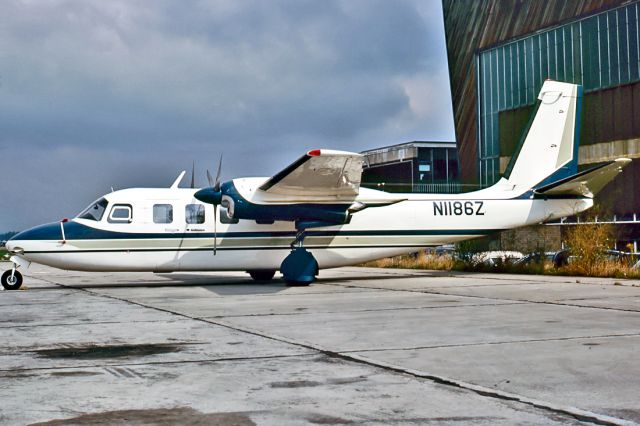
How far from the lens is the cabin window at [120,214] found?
68.8 feet

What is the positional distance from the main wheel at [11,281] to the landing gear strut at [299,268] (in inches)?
293

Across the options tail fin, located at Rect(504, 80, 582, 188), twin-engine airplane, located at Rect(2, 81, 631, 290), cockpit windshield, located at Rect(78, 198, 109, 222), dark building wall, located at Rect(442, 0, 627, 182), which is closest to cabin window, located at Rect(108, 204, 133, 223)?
twin-engine airplane, located at Rect(2, 81, 631, 290)

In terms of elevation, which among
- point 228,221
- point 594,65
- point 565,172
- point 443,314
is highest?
point 594,65

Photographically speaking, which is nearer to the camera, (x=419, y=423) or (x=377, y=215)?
(x=419, y=423)

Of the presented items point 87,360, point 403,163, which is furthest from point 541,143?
Answer: point 403,163

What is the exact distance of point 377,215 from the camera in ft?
73.5

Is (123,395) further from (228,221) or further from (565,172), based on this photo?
(565,172)

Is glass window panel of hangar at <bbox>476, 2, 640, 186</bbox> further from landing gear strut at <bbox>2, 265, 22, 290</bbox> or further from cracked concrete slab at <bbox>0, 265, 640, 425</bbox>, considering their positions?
landing gear strut at <bbox>2, 265, 22, 290</bbox>

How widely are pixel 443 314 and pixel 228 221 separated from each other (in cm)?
1018

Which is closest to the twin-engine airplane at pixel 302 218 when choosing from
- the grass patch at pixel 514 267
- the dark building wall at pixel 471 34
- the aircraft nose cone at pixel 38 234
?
the aircraft nose cone at pixel 38 234

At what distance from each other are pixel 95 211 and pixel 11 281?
298cm

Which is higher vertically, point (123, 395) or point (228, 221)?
point (228, 221)

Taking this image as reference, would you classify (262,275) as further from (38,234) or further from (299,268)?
(38,234)

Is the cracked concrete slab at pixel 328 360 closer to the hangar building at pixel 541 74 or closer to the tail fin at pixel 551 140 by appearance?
the tail fin at pixel 551 140
